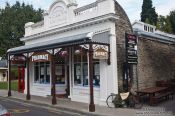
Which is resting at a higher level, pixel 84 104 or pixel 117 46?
pixel 117 46

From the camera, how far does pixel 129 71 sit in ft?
53.2

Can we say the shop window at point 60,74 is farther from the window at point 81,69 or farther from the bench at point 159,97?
the bench at point 159,97

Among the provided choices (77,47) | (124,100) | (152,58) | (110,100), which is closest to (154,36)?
(152,58)

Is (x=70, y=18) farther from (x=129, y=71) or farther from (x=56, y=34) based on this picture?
(x=129, y=71)

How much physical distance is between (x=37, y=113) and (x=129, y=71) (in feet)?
18.0

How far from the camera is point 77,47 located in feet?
55.1

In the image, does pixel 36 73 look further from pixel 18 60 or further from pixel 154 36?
pixel 154 36

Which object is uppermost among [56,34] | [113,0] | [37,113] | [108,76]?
[113,0]

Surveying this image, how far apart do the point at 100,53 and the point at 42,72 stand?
8261 millimetres

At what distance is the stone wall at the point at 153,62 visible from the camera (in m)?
17.7

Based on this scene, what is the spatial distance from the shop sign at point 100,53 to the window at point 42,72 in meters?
7.18

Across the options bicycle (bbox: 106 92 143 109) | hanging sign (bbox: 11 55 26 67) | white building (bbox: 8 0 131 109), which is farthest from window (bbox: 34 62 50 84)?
bicycle (bbox: 106 92 143 109)

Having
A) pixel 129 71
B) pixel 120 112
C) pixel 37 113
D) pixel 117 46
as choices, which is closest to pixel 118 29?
pixel 117 46

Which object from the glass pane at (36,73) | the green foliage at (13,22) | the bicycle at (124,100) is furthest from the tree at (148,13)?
the bicycle at (124,100)
